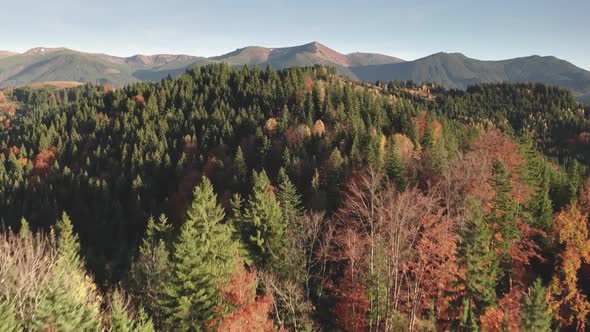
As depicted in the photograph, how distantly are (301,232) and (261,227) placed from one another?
676 centimetres

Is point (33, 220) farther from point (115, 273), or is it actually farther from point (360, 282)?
point (360, 282)

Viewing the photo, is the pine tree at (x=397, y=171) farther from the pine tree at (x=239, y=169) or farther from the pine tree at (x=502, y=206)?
the pine tree at (x=239, y=169)

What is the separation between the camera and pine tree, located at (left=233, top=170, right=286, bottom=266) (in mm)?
46688

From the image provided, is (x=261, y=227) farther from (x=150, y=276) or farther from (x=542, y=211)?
(x=542, y=211)

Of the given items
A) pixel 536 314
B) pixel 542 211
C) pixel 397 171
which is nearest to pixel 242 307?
pixel 536 314

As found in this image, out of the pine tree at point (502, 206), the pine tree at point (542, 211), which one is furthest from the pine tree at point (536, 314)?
the pine tree at point (542, 211)

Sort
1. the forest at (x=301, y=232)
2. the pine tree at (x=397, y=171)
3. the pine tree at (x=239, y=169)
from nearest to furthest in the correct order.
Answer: the forest at (x=301, y=232) < the pine tree at (x=397, y=171) < the pine tree at (x=239, y=169)

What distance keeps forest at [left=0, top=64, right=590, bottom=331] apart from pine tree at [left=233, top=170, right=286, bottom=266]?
9.9 inches

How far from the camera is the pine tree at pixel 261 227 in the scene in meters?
46.7

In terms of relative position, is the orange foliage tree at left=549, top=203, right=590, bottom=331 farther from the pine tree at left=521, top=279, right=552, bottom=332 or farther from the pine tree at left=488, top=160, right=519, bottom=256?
the pine tree at left=521, top=279, right=552, bottom=332

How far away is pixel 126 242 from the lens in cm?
7688

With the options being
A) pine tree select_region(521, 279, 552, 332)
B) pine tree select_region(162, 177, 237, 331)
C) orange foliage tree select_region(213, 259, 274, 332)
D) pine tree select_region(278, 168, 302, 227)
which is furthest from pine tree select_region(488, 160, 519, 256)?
pine tree select_region(162, 177, 237, 331)

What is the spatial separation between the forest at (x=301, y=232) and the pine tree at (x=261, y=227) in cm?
25

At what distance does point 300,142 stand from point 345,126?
1735 cm
